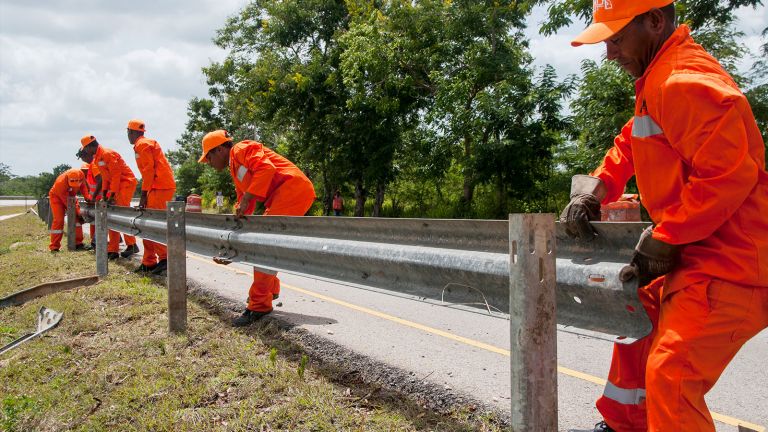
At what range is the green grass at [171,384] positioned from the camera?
10.4 feet

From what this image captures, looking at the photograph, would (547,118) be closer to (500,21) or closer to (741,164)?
(500,21)

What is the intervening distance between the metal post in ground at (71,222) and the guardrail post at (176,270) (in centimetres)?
722

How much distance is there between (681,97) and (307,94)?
22453 mm

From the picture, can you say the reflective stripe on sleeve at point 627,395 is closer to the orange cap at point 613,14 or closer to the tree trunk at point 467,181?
the orange cap at point 613,14

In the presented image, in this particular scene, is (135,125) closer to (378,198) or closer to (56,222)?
(56,222)

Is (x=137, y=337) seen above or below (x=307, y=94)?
below

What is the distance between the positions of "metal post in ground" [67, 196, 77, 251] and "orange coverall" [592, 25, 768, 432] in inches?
447

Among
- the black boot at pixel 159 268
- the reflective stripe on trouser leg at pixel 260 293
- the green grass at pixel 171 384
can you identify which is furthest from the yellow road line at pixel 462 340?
the black boot at pixel 159 268

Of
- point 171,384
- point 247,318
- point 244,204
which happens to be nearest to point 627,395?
point 171,384

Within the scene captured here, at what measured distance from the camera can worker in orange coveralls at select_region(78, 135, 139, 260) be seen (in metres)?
9.91

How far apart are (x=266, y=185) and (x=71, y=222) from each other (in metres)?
7.45

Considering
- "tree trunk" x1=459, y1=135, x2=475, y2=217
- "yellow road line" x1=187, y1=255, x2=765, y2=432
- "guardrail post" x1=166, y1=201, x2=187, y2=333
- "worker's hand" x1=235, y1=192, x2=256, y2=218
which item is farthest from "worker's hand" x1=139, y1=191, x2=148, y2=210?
"tree trunk" x1=459, y1=135, x2=475, y2=217

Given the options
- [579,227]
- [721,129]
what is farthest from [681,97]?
[579,227]

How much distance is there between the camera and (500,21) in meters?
17.0
